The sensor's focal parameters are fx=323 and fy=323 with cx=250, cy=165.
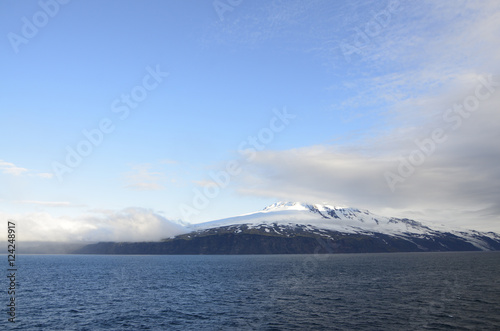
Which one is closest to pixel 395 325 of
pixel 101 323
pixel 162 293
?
pixel 101 323

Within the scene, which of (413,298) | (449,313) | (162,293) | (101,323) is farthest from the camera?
(162,293)

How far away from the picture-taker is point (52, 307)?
76812 millimetres

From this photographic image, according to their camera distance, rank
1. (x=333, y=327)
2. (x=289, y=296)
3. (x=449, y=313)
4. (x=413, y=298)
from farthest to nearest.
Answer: (x=289, y=296)
(x=413, y=298)
(x=449, y=313)
(x=333, y=327)

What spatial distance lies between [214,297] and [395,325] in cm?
4842

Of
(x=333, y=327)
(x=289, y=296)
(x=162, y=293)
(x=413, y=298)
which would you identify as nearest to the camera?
(x=333, y=327)

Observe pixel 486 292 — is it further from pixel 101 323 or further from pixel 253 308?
pixel 101 323

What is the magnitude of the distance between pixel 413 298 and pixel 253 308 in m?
42.1

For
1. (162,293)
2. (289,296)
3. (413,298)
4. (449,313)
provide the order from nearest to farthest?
(449,313), (413,298), (289,296), (162,293)

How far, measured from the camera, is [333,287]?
104562 millimetres

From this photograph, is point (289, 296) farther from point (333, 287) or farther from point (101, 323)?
point (101, 323)

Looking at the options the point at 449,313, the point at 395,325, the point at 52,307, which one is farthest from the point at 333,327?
the point at 52,307

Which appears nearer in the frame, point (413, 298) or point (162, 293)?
point (413, 298)

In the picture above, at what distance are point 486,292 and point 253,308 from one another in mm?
68128

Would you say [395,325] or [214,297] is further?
[214,297]
